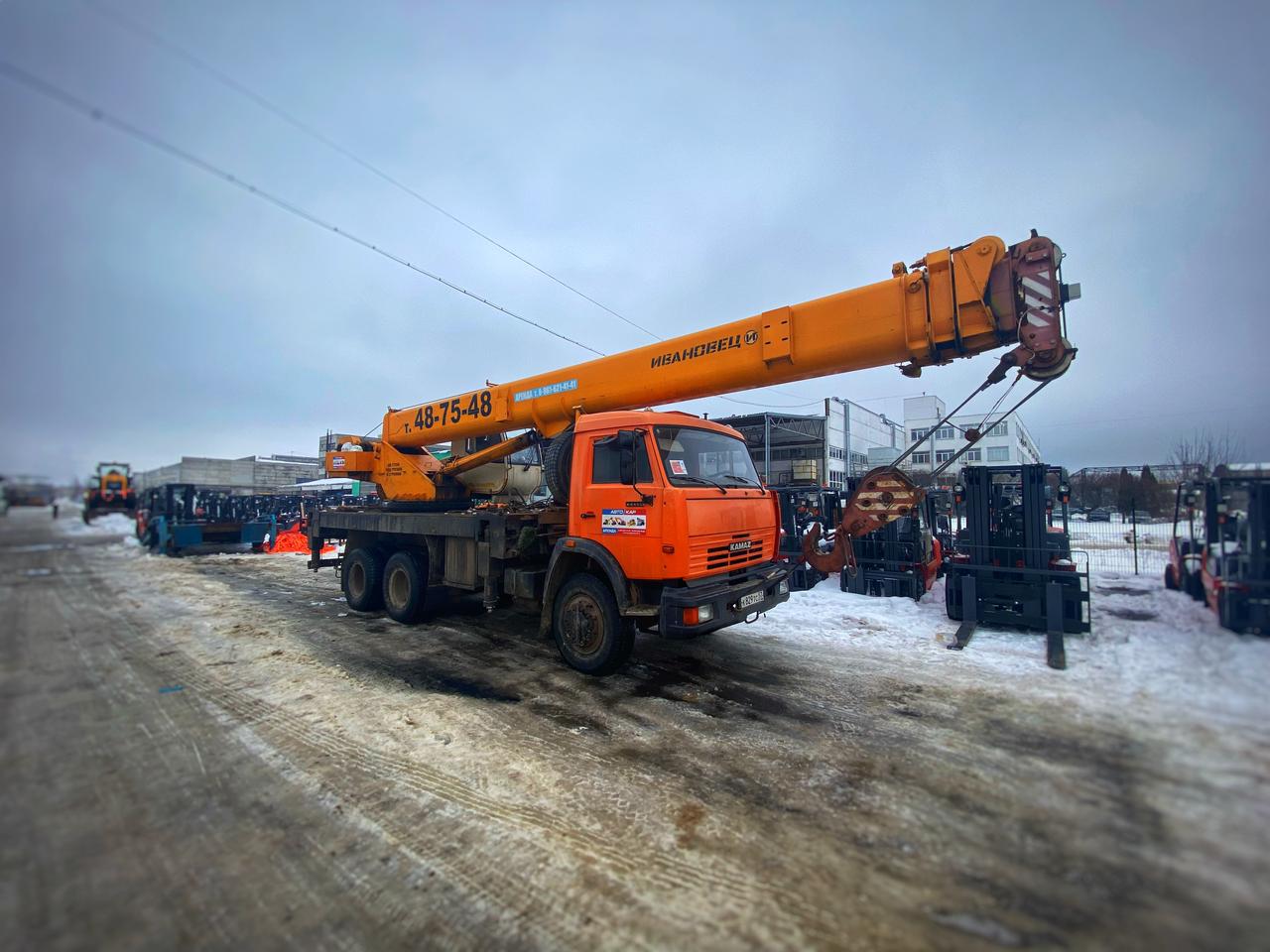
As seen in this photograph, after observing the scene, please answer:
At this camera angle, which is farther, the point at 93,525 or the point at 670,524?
the point at 670,524

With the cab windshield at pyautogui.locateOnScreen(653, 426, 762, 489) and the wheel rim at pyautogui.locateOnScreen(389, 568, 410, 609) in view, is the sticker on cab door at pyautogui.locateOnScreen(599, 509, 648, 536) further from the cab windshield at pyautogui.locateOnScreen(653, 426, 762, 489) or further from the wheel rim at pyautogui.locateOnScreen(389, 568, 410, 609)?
the wheel rim at pyautogui.locateOnScreen(389, 568, 410, 609)

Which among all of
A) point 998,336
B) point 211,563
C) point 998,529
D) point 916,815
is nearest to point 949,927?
point 916,815

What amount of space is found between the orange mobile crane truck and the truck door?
16 millimetres

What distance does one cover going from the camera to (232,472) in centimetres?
720

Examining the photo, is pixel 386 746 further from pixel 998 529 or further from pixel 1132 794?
pixel 998 529

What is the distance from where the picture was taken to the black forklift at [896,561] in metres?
8.74

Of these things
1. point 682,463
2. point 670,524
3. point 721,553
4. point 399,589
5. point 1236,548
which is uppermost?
point 682,463

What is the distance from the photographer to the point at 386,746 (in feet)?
12.8

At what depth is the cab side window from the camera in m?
5.29

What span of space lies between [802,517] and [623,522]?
→ 23.1ft

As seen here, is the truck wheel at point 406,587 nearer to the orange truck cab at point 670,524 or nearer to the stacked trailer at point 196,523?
the orange truck cab at point 670,524

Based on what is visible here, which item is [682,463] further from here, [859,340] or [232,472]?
[232,472]

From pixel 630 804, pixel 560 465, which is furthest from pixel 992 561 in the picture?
pixel 630 804

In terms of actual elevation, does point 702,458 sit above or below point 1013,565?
above
